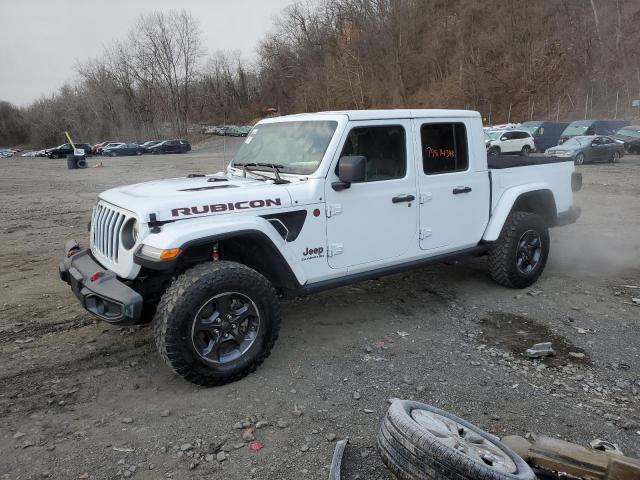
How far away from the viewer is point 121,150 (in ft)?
144

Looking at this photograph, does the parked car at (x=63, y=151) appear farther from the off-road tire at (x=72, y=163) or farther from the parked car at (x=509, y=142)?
the parked car at (x=509, y=142)

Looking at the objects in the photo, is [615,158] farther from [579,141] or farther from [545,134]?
[545,134]

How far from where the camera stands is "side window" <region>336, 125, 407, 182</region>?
4234 millimetres

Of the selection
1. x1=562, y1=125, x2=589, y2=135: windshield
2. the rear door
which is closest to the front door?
the rear door

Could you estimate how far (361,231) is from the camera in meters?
4.17

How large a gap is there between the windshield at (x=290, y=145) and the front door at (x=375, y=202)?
19 centimetres

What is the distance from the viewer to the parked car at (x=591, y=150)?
68.7 ft

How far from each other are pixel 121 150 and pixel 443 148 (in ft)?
144

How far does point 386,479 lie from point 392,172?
2.59 metres

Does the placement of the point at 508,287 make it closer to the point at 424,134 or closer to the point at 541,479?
the point at 424,134

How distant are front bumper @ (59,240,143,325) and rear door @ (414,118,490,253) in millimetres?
2586

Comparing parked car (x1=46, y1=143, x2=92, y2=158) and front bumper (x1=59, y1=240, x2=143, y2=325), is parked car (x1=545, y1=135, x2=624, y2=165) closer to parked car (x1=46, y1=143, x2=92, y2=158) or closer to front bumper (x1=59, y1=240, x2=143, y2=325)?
front bumper (x1=59, y1=240, x2=143, y2=325)

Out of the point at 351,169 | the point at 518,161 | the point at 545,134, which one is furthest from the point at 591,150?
the point at 351,169

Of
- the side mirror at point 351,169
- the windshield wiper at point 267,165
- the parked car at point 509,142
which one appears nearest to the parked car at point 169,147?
the parked car at point 509,142
